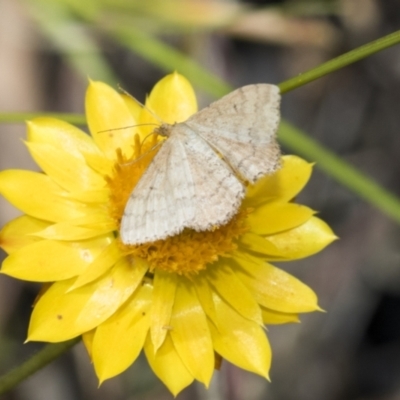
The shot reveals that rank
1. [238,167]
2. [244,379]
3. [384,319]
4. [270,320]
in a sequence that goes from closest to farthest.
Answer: [238,167] < [270,320] < [244,379] < [384,319]

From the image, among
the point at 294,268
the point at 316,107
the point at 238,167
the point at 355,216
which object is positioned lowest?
the point at 294,268

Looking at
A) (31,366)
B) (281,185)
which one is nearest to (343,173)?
(281,185)

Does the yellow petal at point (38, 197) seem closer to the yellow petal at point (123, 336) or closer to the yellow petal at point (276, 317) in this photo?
the yellow petal at point (123, 336)

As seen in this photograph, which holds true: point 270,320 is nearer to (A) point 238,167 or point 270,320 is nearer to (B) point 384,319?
(A) point 238,167

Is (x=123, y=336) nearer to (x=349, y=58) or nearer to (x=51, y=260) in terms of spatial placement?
(x=51, y=260)

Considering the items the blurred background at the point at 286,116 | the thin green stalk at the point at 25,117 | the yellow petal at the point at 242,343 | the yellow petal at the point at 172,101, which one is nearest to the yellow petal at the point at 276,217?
the yellow petal at the point at 242,343

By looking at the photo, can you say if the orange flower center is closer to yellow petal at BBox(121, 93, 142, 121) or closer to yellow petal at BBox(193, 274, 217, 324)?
yellow petal at BBox(193, 274, 217, 324)

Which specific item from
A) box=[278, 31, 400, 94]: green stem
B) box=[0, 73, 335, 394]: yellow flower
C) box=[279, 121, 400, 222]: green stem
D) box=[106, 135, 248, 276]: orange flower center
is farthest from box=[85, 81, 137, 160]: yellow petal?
box=[279, 121, 400, 222]: green stem

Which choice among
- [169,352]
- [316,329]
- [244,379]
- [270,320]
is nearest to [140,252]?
[169,352]
